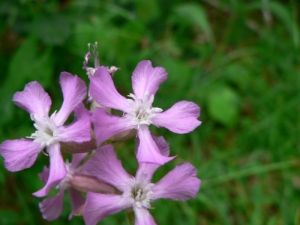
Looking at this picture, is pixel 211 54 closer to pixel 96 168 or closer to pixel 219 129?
pixel 219 129

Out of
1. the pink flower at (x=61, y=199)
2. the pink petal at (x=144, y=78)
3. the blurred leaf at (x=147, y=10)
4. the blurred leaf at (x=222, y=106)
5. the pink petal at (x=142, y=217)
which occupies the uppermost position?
the blurred leaf at (x=147, y=10)

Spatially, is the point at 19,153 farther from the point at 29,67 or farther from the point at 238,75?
the point at 238,75

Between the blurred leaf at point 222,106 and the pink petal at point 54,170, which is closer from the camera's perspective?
the pink petal at point 54,170

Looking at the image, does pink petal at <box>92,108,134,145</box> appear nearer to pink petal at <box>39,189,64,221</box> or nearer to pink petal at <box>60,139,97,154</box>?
pink petal at <box>60,139,97,154</box>

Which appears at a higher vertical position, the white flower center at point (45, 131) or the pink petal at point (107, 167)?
the white flower center at point (45, 131)

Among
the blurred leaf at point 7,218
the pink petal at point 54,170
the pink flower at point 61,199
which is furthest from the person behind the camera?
the blurred leaf at point 7,218

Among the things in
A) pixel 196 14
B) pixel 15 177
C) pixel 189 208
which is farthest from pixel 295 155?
pixel 15 177

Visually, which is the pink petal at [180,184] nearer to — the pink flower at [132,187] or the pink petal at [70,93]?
the pink flower at [132,187]

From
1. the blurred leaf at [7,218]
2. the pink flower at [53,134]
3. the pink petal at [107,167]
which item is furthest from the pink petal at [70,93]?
the blurred leaf at [7,218]
